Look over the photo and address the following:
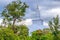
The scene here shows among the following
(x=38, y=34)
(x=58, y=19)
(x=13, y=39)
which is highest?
(x=58, y=19)

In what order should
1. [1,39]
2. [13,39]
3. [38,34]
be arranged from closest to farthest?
[1,39] → [13,39] → [38,34]

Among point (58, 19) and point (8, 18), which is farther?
point (8, 18)

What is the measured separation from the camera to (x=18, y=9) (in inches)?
1534

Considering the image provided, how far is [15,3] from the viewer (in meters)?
39.2

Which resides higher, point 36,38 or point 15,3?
point 15,3

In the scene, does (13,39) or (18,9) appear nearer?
(13,39)

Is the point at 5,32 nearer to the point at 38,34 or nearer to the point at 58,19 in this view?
the point at 58,19

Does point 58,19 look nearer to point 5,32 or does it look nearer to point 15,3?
point 5,32

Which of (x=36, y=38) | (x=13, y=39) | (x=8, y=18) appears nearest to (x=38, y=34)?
(x=36, y=38)

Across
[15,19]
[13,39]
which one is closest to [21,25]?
[15,19]

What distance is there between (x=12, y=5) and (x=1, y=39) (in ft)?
48.0

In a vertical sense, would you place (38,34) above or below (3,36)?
below

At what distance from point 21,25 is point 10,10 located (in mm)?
3477

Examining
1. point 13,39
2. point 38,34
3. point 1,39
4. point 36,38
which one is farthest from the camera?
point 38,34
